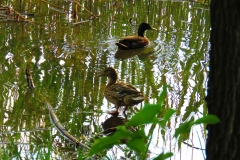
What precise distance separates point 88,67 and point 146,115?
225 inches

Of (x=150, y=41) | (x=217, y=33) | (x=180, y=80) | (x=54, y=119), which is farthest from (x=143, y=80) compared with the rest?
(x=217, y=33)

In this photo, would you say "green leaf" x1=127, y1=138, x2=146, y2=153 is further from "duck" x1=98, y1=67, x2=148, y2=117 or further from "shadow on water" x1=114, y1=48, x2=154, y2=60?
"shadow on water" x1=114, y1=48, x2=154, y2=60

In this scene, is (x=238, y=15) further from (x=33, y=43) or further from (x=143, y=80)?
(x=33, y=43)

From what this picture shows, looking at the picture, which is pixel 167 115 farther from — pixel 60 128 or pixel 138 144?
pixel 60 128

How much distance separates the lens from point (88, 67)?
7594 millimetres

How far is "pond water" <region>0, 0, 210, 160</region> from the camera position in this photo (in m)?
5.09

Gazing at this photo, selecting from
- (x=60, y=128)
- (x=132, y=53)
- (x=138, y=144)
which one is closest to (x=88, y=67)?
(x=132, y=53)

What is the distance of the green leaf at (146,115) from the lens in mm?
1901

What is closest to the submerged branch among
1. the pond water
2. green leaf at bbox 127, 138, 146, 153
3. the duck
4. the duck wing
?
the pond water

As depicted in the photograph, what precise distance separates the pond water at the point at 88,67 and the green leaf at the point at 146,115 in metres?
1.97

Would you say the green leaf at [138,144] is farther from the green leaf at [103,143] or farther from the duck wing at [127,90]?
the duck wing at [127,90]

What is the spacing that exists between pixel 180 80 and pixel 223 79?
4.75 metres

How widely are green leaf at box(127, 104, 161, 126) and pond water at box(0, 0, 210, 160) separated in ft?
6.48

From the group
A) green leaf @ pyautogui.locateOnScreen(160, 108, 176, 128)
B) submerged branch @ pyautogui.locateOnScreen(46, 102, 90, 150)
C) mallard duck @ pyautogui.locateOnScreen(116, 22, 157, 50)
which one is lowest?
submerged branch @ pyautogui.locateOnScreen(46, 102, 90, 150)
